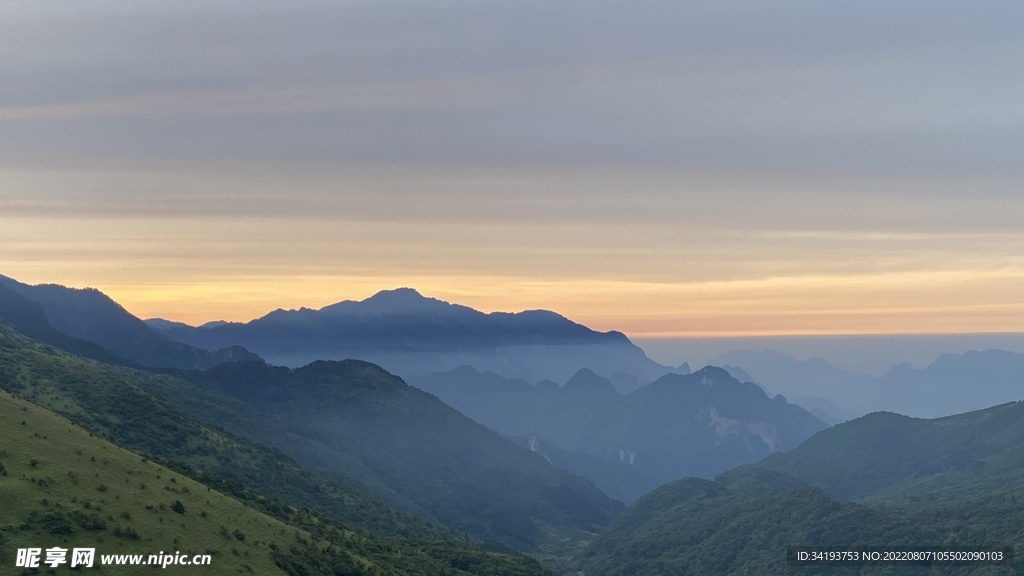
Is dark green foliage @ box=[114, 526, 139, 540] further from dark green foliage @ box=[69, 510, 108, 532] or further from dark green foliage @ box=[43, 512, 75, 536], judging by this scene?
dark green foliage @ box=[43, 512, 75, 536]

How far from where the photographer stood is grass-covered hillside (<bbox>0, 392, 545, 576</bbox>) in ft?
332

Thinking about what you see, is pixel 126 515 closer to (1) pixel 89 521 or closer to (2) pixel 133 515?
(2) pixel 133 515

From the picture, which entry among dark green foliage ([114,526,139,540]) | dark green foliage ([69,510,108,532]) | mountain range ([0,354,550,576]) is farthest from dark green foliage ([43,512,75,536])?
dark green foliage ([114,526,139,540])

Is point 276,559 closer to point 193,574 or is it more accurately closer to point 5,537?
point 193,574

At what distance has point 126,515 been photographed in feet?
359

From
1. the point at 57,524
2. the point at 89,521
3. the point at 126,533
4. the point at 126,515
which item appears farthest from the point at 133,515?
the point at 57,524

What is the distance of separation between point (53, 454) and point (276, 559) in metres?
32.6

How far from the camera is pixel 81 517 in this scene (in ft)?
342

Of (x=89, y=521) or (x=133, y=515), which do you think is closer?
(x=89, y=521)

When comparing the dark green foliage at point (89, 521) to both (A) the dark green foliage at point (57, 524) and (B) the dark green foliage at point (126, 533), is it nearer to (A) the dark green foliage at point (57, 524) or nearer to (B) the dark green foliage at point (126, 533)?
(A) the dark green foliage at point (57, 524)

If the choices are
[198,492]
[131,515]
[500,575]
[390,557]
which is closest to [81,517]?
[131,515]

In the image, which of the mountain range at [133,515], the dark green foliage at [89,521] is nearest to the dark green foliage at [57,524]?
the mountain range at [133,515]

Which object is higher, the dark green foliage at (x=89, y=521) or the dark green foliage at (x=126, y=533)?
the dark green foliage at (x=89, y=521)

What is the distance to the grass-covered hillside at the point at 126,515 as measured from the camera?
101 meters
